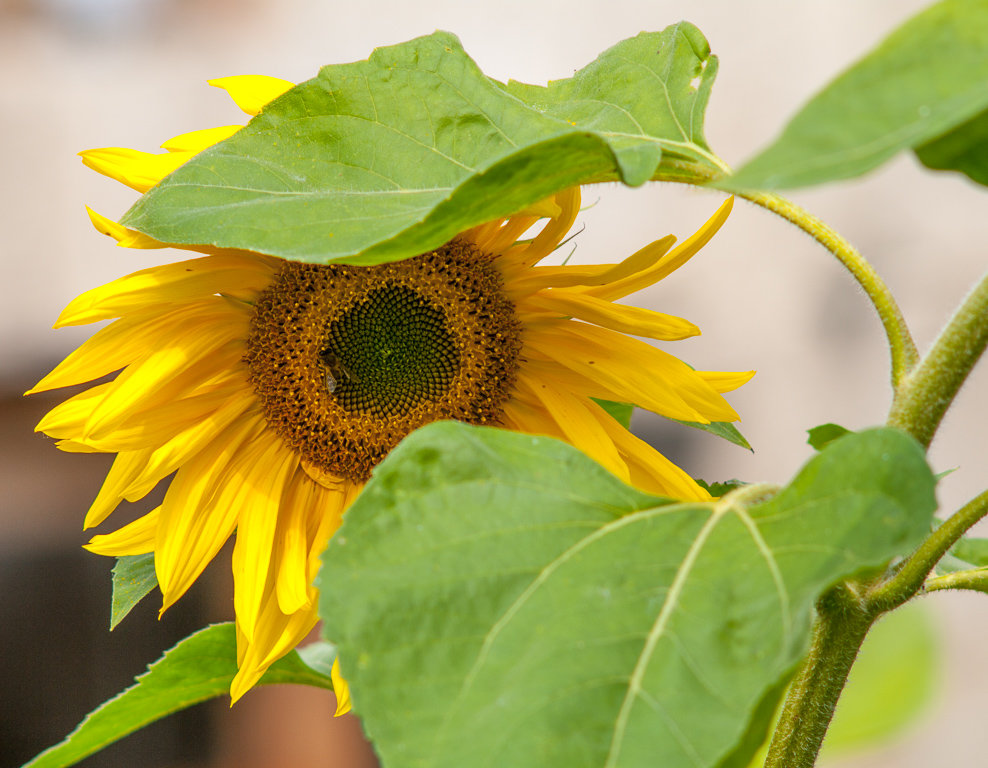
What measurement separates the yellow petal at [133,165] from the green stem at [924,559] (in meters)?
0.31

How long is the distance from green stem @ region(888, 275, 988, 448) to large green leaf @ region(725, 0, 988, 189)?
0.09m

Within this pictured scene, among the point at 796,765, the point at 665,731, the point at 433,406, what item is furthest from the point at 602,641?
the point at 433,406

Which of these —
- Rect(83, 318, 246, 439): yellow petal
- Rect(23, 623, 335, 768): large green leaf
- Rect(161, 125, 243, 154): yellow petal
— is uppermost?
Rect(161, 125, 243, 154): yellow petal

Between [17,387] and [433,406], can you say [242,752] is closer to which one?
[17,387]

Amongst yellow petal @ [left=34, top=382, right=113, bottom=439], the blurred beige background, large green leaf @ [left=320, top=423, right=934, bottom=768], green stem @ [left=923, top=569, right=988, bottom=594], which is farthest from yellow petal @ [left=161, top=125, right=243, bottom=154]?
the blurred beige background

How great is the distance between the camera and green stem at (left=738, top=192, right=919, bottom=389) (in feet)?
0.93

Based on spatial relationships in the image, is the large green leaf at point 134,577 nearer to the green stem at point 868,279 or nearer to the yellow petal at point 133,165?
the yellow petal at point 133,165

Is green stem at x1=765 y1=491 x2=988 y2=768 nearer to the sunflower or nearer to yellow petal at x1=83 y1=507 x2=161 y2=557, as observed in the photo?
the sunflower

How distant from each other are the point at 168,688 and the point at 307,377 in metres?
0.17

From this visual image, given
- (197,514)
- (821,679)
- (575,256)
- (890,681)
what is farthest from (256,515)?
(575,256)

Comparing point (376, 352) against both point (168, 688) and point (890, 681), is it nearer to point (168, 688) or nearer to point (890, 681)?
point (168, 688)

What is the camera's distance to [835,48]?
212 cm

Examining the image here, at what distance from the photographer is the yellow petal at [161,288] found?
410mm

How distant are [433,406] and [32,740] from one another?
1.90 metres
